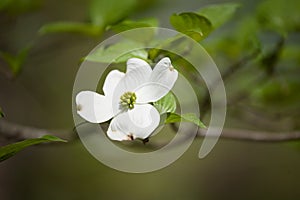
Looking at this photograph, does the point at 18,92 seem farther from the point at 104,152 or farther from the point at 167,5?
the point at 104,152

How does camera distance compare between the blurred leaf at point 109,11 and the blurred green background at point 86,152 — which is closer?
the blurred leaf at point 109,11

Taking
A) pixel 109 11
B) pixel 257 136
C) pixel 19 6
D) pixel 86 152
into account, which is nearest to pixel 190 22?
pixel 109 11

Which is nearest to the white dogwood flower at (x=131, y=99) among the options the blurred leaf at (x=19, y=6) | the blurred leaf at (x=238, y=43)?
the blurred leaf at (x=238, y=43)

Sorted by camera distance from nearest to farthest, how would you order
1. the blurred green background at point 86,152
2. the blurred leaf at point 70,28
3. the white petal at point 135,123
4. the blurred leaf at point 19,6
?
the white petal at point 135,123, the blurred leaf at point 70,28, the blurred leaf at point 19,6, the blurred green background at point 86,152

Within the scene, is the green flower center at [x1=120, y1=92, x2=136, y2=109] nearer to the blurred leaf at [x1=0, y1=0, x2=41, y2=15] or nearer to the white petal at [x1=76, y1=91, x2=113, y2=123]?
the white petal at [x1=76, y1=91, x2=113, y2=123]

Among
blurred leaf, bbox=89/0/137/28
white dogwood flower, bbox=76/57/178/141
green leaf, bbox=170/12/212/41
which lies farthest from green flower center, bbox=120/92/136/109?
blurred leaf, bbox=89/0/137/28

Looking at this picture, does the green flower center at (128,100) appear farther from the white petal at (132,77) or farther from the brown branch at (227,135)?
the brown branch at (227,135)

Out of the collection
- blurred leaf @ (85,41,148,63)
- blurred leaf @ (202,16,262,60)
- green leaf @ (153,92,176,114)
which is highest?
blurred leaf @ (202,16,262,60)

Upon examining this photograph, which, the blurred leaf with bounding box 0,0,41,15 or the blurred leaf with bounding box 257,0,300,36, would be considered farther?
the blurred leaf with bounding box 0,0,41,15
